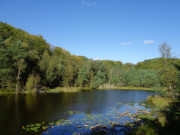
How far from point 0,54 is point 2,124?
1951cm

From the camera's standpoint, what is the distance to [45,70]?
48.3 meters

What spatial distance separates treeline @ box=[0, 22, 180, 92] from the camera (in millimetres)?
30817

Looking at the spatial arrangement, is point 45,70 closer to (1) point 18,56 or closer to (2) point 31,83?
(2) point 31,83

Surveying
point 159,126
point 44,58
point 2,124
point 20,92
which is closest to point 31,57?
point 44,58

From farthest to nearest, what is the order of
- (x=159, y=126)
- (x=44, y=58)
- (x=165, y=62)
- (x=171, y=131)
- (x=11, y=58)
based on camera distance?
(x=44, y=58), (x=11, y=58), (x=165, y=62), (x=159, y=126), (x=171, y=131)

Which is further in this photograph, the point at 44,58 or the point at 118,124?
the point at 44,58

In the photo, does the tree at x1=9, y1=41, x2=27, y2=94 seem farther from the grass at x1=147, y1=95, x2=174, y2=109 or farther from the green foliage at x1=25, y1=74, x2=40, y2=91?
the grass at x1=147, y1=95, x2=174, y2=109

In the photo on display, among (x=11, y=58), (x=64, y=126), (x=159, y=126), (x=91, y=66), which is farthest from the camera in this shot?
(x=91, y=66)

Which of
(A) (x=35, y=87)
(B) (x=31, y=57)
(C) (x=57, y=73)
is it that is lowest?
(A) (x=35, y=87)

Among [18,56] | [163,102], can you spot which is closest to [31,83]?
[18,56]

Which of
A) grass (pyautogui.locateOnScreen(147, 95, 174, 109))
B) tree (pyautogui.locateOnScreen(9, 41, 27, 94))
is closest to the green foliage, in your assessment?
tree (pyautogui.locateOnScreen(9, 41, 27, 94))

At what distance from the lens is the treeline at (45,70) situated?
101 feet

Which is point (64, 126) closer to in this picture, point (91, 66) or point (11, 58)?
point (11, 58)

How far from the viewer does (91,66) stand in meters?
70.4
